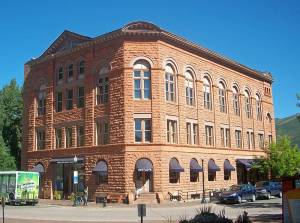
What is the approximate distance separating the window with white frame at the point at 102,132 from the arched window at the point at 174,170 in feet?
21.4

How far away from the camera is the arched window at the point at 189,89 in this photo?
150 ft

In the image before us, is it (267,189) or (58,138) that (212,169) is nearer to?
(267,189)

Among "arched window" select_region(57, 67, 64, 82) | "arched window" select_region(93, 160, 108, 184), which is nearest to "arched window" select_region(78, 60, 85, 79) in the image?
"arched window" select_region(57, 67, 64, 82)

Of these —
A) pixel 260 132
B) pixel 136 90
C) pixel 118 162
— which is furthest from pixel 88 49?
pixel 260 132

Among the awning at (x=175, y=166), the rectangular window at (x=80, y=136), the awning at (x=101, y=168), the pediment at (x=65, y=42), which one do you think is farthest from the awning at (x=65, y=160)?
the pediment at (x=65, y=42)

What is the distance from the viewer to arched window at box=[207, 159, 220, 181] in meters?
46.4

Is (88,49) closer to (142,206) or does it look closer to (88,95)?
(88,95)

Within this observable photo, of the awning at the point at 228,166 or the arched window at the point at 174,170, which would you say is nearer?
the arched window at the point at 174,170

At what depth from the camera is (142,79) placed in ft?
137

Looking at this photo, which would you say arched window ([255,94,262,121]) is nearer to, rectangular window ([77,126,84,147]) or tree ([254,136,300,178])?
tree ([254,136,300,178])

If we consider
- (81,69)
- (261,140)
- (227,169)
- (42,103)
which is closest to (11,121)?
(42,103)

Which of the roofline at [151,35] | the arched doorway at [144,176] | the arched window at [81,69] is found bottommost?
the arched doorway at [144,176]

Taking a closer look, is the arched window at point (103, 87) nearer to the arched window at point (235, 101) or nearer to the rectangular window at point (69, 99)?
the rectangular window at point (69, 99)

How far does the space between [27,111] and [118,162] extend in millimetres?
17261
